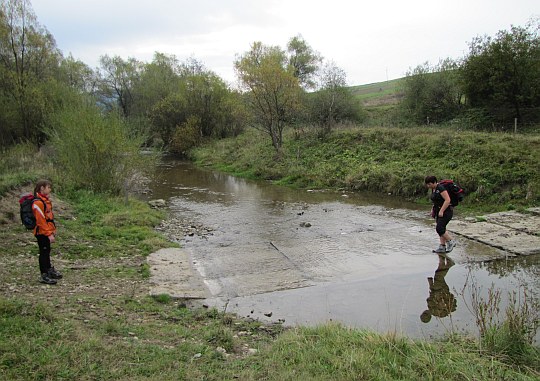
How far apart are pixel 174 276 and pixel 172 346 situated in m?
3.51

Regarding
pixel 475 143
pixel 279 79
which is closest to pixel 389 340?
pixel 475 143

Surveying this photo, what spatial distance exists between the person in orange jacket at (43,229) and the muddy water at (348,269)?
9.91 ft

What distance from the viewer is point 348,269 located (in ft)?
29.0

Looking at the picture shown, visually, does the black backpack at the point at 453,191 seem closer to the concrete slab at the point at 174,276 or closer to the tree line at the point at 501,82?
the concrete slab at the point at 174,276

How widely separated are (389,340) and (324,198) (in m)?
14.0

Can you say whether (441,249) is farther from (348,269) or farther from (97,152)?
(97,152)

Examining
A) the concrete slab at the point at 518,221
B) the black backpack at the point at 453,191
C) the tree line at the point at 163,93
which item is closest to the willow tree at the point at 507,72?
the tree line at the point at 163,93

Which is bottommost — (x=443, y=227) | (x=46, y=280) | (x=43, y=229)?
(x=46, y=280)

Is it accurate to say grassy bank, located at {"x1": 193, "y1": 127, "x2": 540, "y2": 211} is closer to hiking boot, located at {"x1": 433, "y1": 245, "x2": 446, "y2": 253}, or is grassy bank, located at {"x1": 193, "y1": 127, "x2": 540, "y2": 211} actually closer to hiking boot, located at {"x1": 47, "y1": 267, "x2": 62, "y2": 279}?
hiking boot, located at {"x1": 433, "y1": 245, "x2": 446, "y2": 253}

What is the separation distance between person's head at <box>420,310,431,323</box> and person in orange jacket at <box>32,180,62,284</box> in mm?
6486

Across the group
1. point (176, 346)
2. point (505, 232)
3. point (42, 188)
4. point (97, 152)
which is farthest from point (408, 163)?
point (176, 346)

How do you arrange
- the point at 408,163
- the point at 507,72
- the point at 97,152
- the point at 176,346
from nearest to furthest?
the point at 176,346, the point at 97,152, the point at 408,163, the point at 507,72

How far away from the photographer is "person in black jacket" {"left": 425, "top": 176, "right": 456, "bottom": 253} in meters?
9.14

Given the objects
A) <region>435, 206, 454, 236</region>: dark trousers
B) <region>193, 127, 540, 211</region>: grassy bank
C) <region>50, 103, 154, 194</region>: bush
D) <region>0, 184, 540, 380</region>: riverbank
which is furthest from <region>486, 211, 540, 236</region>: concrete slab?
<region>50, 103, 154, 194</region>: bush
